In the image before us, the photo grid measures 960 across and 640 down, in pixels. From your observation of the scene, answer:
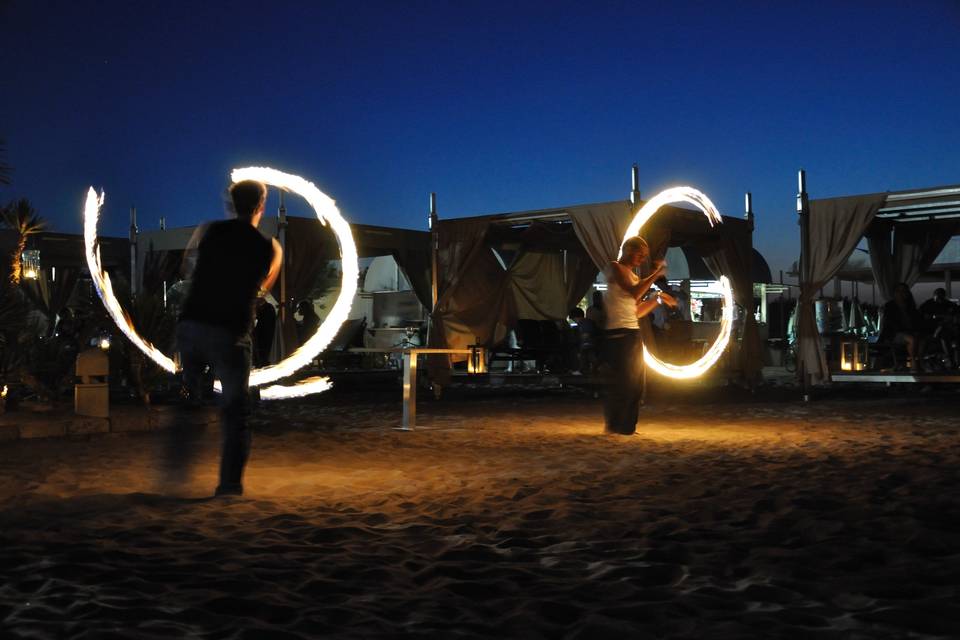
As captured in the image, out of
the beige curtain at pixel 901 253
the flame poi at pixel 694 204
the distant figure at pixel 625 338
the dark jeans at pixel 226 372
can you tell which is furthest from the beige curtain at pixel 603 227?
the dark jeans at pixel 226 372

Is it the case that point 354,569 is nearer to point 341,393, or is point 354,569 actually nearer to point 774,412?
point 774,412

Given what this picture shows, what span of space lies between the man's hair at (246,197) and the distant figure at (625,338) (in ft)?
14.7

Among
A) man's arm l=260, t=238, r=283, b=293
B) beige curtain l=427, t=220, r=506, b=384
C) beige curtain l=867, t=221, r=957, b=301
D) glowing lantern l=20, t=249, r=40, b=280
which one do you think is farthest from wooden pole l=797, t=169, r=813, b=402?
glowing lantern l=20, t=249, r=40, b=280

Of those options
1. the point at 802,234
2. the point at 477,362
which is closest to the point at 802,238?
the point at 802,234

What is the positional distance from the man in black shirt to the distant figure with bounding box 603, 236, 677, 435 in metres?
4.59

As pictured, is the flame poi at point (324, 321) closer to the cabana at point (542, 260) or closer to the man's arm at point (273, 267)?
the man's arm at point (273, 267)

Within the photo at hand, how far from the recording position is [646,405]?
13.8m

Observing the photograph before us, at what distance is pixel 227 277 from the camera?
555 cm

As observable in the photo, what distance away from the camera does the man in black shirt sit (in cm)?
549

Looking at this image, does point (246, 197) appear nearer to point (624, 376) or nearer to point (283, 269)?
point (624, 376)

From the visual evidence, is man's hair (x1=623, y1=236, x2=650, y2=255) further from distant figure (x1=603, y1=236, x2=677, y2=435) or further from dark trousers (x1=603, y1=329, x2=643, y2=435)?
dark trousers (x1=603, y1=329, x2=643, y2=435)

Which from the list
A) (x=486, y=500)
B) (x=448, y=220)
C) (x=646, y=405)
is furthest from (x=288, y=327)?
(x=486, y=500)

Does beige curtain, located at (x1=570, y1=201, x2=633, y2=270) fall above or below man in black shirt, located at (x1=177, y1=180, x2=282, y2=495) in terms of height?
above

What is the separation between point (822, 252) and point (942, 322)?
10.3ft
